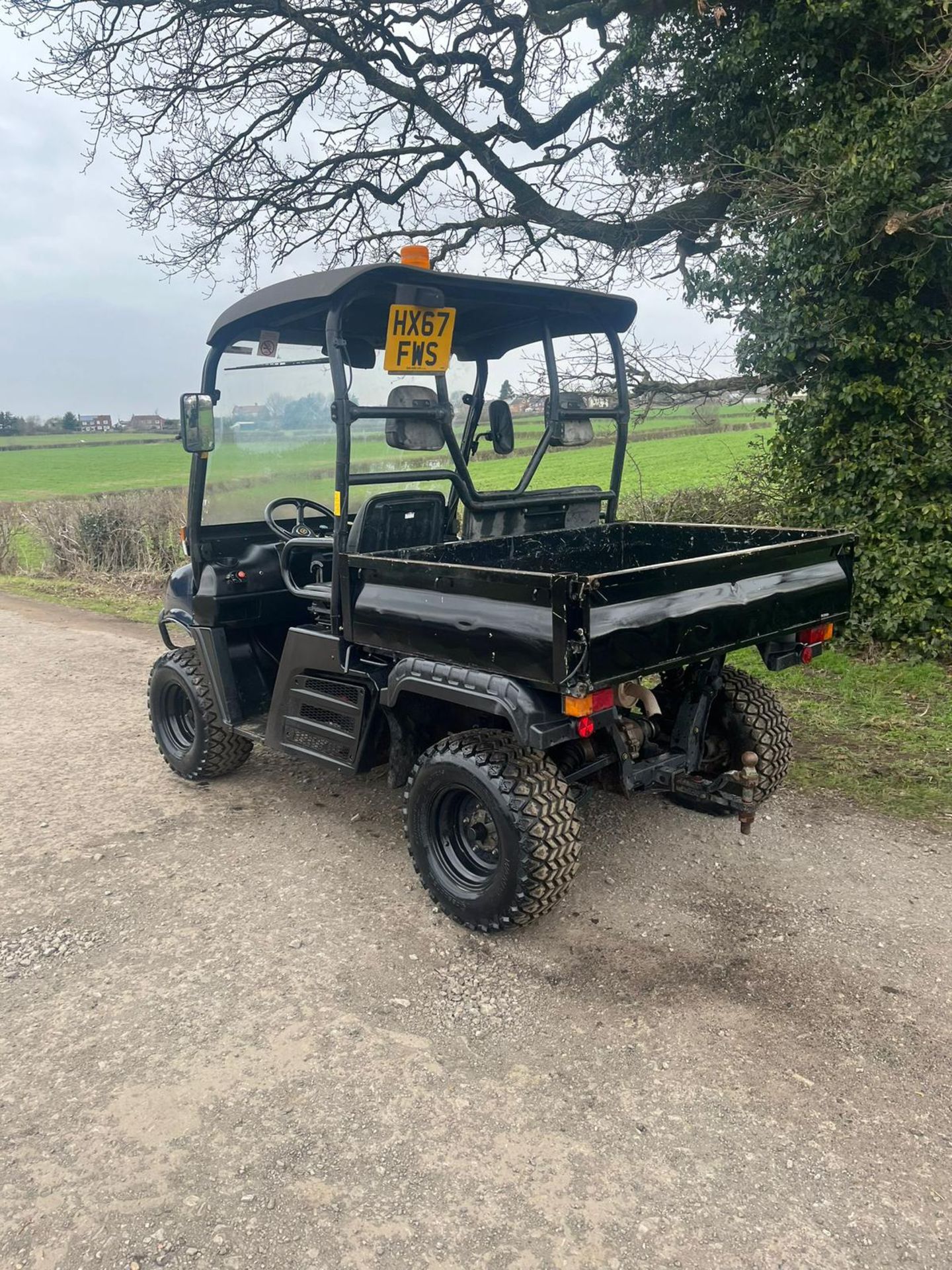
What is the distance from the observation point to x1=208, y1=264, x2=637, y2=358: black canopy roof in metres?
3.63

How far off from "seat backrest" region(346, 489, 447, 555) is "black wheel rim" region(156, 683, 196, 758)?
1706mm

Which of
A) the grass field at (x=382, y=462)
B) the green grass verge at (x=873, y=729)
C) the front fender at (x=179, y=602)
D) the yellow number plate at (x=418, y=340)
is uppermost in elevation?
the yellow number plate at (x=418, y=340)

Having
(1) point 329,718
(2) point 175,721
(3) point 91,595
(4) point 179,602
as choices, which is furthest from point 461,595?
(3) point 91,595

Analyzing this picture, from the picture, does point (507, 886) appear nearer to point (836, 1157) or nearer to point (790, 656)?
point (836, 1157)

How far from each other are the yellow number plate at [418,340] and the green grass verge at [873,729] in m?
2.85

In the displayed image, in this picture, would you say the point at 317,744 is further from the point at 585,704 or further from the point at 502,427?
the point at 502,427

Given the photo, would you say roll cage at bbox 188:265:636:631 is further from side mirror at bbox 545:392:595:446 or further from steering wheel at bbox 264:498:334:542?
steering wheel at bbox 264:498:334:542

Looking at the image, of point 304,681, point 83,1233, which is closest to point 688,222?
point 304,681

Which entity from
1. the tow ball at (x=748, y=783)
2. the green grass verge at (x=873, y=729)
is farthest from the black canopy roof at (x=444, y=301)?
the green grass verge at (x=873, y=729)

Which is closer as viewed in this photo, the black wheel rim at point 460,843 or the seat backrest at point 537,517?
the black wheel rim at point 460,843

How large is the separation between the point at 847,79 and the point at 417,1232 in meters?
7.69

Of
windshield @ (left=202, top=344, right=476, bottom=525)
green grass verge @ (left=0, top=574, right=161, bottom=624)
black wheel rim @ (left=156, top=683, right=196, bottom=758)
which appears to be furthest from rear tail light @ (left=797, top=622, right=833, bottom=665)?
green grass verge @ (left=0, top=574, right=161, bottom=624)

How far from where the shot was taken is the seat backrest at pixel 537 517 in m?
4.36

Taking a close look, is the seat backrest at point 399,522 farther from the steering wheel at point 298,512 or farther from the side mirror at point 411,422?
the steering wheel at point 298,512
